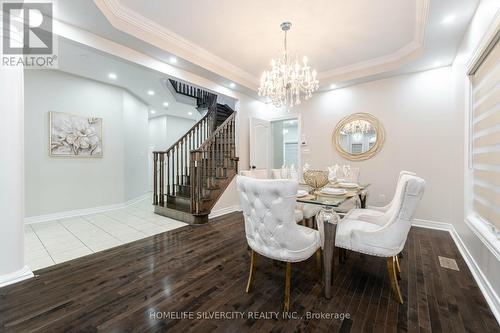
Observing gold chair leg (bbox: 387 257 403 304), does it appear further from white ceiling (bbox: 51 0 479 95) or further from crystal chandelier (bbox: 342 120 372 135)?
crystal chandelier (bbox: 342 120 372 135)

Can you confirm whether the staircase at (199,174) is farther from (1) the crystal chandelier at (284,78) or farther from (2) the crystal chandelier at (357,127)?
(2) the crystal chandelier at (357,127)

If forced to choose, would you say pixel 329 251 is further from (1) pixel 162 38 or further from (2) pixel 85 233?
(2) pixel 85 233

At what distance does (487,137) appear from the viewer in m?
2.01

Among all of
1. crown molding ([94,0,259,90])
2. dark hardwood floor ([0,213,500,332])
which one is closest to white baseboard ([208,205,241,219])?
dark hardwood floor ([0,213,500,332])

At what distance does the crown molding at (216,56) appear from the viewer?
2.45 meters

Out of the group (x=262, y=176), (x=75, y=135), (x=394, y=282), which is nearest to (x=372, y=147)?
(x=262, y=176)

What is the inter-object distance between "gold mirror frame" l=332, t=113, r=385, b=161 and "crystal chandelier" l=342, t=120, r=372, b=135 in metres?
0.06

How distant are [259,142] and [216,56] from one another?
2183 mm

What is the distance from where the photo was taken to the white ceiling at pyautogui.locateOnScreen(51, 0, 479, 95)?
7.70 ft

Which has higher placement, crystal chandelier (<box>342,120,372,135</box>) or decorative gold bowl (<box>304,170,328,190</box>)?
crystal chandelier (<box>342,120,372,135</box>)

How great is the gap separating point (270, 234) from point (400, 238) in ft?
3.43

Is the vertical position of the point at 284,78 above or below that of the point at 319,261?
above

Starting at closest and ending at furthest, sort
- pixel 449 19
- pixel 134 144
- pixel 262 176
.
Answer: pixel 449 19
pixel 262 176
pixel 134 144

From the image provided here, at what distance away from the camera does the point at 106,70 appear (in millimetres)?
3998
